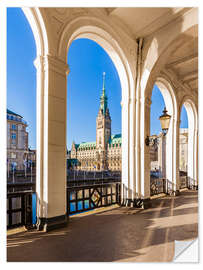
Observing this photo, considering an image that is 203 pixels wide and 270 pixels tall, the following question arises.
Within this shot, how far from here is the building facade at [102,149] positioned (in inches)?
3558

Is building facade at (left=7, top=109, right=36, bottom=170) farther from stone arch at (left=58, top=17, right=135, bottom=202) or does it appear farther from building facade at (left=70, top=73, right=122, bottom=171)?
stone arch at (left=58, top=17, right=135, bottom=202)

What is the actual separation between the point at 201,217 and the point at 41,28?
5372mm

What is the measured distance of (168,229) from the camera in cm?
470

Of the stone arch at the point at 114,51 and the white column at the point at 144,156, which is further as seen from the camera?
the white column at the point at 144,156

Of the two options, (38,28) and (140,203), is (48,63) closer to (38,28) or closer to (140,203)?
(38,28)

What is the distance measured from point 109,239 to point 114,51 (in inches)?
239

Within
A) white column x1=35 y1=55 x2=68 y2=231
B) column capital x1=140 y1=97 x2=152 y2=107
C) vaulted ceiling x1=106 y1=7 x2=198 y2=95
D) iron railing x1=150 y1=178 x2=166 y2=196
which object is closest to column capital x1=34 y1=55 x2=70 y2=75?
white column x1=35 y1=55 x2=68 y2=231

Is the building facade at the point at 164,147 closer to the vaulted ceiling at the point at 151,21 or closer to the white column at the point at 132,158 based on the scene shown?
the white column at the point at 132,158

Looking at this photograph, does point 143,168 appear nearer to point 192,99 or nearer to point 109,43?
point 109,43

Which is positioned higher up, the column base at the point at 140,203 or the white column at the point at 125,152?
the white column at the point at 125,152

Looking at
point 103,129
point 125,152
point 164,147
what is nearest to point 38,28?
point 125,152

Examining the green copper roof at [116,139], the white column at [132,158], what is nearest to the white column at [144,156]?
the white column at [132,158]

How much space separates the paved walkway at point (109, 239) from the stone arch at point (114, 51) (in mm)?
2016

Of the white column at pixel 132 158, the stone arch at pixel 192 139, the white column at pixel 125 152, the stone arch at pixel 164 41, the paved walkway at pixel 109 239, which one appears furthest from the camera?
the stone arch at pixel 192 139
